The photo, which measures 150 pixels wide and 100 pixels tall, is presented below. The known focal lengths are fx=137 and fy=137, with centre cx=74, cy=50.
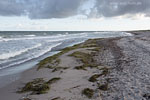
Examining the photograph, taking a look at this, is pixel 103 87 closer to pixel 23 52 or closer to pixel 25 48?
pixel 23 52

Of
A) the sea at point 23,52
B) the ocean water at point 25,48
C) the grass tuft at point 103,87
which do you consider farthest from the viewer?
the ocean water at point 25,48

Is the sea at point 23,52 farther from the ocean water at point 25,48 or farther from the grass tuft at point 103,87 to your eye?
the grass tuft at point 103,87

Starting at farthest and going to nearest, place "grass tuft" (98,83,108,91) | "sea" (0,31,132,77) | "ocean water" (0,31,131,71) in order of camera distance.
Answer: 1. "ocean water" (0,31,131,71)
2. "sea" (0,31,132,77)
3. "grass tuft" (98,83,108,91)

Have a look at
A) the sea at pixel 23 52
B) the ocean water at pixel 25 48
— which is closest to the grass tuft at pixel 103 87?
the sea at pixel 23 52

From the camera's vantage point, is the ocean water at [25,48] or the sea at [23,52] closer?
the sea at [23,52]

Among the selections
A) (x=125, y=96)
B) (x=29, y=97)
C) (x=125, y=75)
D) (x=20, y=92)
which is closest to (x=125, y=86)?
(x=125, y=96)

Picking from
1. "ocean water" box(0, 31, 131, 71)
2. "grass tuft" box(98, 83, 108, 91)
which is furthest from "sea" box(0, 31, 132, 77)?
"grass tuft" box(98, 83, 108, 91)

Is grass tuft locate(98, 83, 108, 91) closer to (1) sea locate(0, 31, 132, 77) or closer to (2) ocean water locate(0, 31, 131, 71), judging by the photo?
(1) sea locate(0, 31, 132, 77)

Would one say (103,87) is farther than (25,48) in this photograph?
No

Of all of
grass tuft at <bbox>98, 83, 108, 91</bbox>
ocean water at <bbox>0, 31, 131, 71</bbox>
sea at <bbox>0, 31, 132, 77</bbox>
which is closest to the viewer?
grass tuft at <bbox>98, 83, 108, 91</bbox>

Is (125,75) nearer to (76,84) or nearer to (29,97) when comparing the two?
(76,84)

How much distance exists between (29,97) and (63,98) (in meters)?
1.36

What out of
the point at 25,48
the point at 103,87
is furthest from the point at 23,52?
the point at 103,87

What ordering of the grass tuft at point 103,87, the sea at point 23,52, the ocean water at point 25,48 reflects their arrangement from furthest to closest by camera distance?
the ocean water at point 25,48
the sea at point 23,52
the grass tuft at point 103,87
